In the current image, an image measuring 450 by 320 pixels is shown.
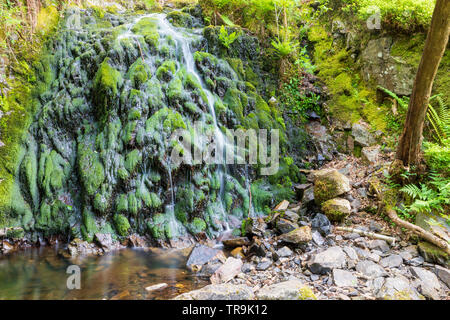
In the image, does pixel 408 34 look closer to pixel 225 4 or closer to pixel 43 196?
pixel 225 4

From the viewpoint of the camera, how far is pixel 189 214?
5.66m

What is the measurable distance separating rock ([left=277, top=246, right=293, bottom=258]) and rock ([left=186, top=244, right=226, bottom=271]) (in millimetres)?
1034

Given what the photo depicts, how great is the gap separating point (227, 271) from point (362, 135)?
18.8 feet

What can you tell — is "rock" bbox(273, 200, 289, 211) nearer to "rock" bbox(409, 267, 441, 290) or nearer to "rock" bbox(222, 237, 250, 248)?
"rock" bbox(222, 237, 250, 248)

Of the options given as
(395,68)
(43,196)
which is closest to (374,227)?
(395,68)

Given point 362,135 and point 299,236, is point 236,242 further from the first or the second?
point 362,135

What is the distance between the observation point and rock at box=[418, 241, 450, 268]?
3575 millimetres

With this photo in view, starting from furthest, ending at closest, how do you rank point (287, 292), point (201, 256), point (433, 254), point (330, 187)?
point (330, 187), point (201, 256), point (433, 254), point (287, 292)

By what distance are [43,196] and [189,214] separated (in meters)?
3.33

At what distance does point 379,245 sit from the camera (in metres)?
4.10

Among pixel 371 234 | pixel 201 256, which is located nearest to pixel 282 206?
pixel 371 234

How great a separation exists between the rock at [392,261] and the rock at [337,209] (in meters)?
1.15

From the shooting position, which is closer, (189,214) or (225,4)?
(189,214)

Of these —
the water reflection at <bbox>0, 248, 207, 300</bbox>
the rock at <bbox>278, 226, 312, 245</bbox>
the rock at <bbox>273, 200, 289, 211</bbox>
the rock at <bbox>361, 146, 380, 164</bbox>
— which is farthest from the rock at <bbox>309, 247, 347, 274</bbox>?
the rock at <bbox>361, 146, 380, 164</bbox>
